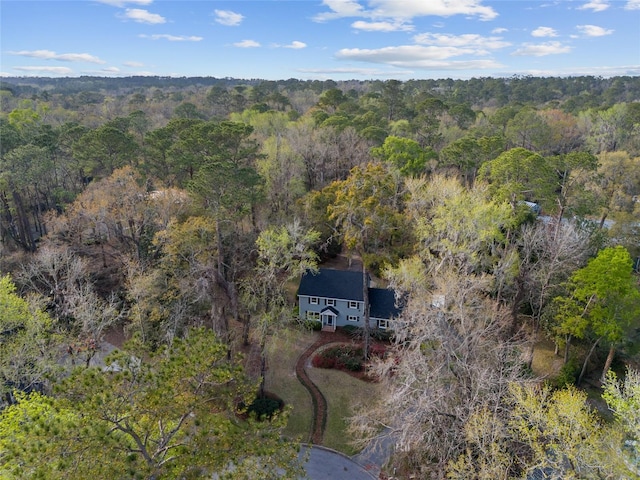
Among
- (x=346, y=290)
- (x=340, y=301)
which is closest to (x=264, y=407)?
(x=340, y=301)

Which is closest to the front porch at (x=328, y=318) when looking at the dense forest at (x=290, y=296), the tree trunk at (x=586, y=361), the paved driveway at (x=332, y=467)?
the dense forest at (x=290, y=296)

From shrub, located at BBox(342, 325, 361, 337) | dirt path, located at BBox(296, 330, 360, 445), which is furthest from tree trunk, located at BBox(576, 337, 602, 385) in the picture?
dirt path, located at BBox(296, 330, 360, 445)

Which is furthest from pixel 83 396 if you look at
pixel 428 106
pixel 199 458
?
pixel 428 106

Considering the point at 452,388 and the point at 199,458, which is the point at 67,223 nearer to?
the point at 199,458

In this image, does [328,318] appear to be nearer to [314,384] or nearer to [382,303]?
[382,303]

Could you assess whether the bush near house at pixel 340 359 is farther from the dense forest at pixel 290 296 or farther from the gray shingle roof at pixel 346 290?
the gray shingle roof at pixel 346 290

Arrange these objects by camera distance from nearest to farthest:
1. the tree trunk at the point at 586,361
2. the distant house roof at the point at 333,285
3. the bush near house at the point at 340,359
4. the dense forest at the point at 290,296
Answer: the dense forest at the point at 290,296, the tree trunk at the point at 586,361, the bush near house at the point at 340,359, the distant house roof at the point at 333,285
